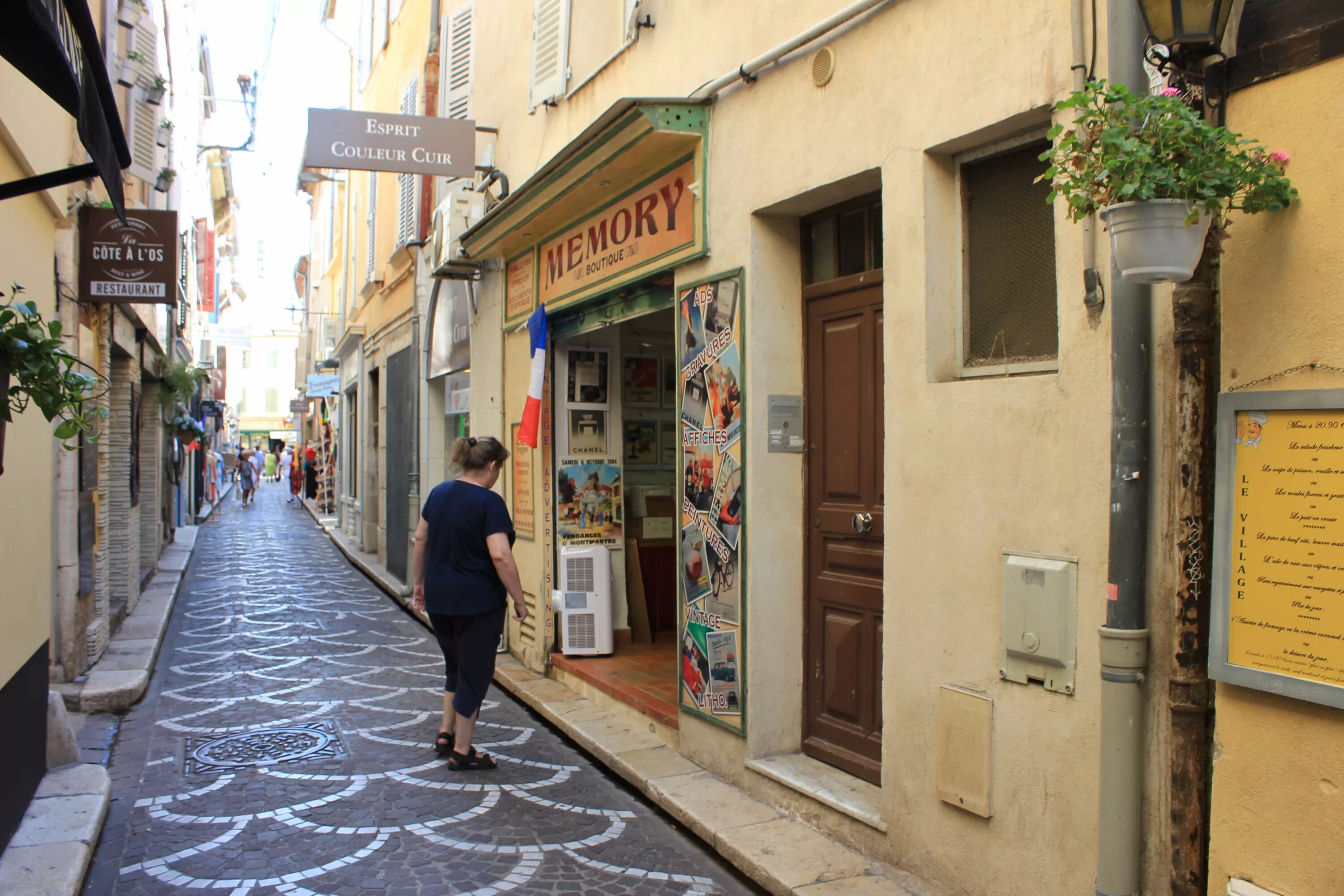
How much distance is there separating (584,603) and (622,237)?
9.49 feet

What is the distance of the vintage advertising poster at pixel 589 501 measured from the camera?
817 cm

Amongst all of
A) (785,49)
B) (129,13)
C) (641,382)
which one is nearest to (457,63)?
(129,13)

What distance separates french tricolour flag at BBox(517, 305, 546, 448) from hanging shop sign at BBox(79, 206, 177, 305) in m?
3.04

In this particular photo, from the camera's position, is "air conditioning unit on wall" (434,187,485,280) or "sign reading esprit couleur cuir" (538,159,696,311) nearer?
"sign reading esprit couleur cuir" (538,159,696,311)

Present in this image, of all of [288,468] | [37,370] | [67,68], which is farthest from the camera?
[288,468]

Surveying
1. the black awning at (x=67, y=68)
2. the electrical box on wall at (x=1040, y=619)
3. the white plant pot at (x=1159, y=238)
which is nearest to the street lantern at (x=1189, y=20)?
the white plant pot at (x=1159, y=238)

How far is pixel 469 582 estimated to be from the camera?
5707mm

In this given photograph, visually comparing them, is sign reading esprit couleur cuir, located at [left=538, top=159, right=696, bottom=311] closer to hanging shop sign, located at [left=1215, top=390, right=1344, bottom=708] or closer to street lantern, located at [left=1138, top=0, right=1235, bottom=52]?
street lantern, located at [left=1138, top=0, right=1235, bottom=52]

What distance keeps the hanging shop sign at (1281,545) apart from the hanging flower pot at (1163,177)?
0.48 metres

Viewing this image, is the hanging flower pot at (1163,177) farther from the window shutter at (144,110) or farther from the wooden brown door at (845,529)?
the window shutter at (144,110)

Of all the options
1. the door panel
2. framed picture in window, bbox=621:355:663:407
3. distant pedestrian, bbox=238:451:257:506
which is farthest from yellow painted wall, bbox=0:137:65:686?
distant pedestrian, bbox=238:451:257:506

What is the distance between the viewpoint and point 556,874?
14.3 ft

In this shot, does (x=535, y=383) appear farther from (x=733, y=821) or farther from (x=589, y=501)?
(x=733, y=821)

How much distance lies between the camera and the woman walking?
5.71 meters
